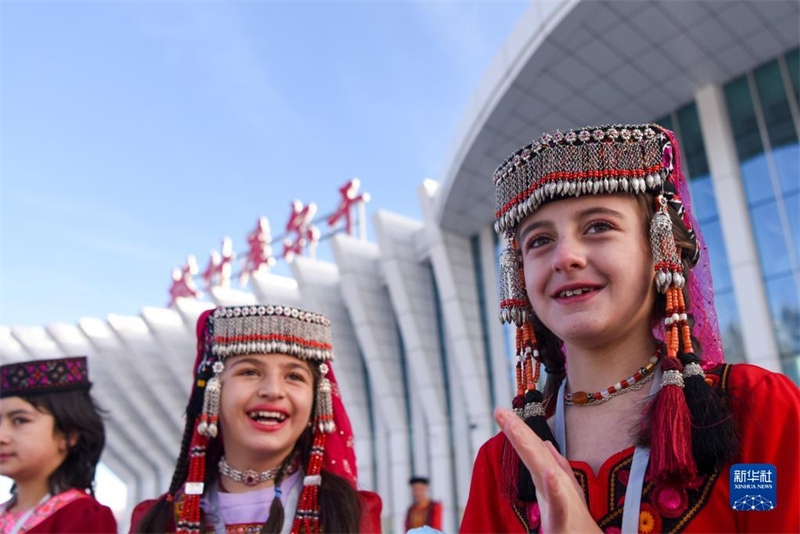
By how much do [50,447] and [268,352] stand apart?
157 cm

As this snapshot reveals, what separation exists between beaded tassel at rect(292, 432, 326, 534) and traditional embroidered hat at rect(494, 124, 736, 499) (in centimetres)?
148

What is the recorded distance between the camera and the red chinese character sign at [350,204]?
22031 millimetres

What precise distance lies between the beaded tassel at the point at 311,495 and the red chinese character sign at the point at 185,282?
2811 cm

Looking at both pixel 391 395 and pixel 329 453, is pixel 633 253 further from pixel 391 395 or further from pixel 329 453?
pixel 391 395

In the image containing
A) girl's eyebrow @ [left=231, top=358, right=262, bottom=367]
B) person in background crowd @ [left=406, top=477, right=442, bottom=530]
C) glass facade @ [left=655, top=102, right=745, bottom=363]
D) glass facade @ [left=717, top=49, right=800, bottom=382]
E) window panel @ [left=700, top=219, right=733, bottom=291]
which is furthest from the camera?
window panel @ [left=700, top=219, right=733, bottom=291]

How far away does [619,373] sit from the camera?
6.21ft

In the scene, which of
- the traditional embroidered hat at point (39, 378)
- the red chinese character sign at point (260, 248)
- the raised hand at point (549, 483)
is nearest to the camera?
the raised hand at point (549, 483)

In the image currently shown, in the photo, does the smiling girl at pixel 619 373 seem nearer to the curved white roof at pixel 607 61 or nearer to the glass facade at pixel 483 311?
the curved white roof at pixel 607 61

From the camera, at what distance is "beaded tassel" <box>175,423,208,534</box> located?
10.1ft

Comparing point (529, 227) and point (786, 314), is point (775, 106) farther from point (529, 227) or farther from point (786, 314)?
point (529, 227)

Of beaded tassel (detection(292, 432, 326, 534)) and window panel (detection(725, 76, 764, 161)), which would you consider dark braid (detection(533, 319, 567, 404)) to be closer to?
beaded tassel (detection(292, 432, 326, 534))

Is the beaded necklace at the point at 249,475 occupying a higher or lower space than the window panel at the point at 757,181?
lower

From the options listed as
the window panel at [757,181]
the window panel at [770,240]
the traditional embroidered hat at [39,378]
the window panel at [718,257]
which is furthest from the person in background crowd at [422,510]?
the window panel at [757,181]

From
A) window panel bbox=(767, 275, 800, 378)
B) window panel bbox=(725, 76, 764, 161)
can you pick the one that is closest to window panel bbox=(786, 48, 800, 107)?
window panel bbox=(725, 76, 764, 161)
